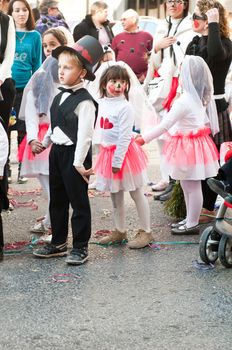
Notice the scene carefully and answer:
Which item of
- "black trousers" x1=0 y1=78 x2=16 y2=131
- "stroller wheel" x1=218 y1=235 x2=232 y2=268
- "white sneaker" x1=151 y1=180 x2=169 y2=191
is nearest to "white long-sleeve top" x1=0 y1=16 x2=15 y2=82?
"black trousers" x1=0 y1=78 x2=16 y2=131

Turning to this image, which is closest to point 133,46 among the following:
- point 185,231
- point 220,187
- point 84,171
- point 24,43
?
point 24,43

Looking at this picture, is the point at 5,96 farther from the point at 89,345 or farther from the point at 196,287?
the point at 89,345

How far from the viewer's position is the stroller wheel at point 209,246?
19.3 ft

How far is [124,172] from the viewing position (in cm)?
638

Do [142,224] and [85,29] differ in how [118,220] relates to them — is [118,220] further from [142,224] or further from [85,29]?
[85,29]

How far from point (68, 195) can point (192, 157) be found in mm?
1209

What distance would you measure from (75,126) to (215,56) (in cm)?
182

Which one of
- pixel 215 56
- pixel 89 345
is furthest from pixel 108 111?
pixel 89 345

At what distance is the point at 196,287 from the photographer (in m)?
5.55

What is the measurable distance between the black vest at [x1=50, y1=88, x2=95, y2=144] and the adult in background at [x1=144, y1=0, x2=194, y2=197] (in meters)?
2.07

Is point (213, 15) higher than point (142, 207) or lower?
higher

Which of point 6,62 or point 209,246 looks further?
point 6,62

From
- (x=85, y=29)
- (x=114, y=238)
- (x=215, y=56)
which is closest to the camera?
(x=114, y=238)

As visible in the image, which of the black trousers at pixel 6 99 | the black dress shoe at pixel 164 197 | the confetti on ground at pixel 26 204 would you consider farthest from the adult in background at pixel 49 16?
the black dress shoe at pixel 164 197
